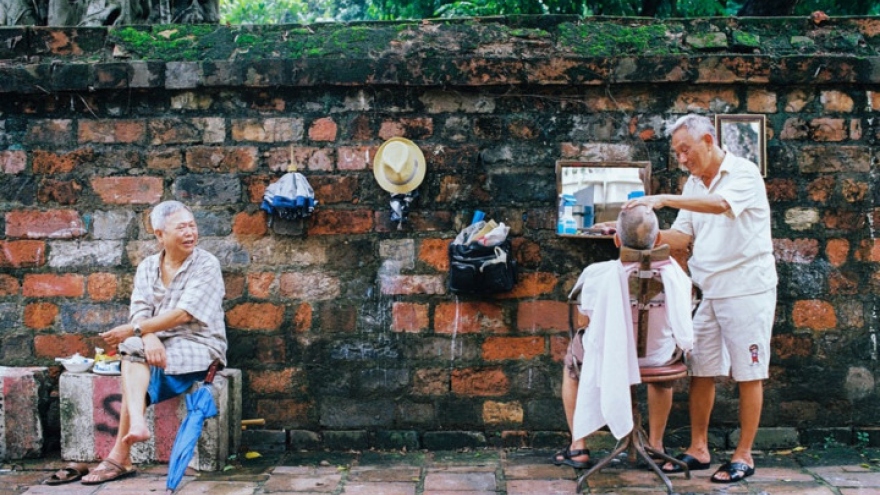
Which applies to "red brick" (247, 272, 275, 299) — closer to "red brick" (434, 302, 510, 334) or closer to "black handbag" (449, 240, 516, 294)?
"red brick" (434, 302, 510, 334)

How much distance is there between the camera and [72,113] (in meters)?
4.80

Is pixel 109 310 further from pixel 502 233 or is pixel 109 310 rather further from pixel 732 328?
pixel 732 328

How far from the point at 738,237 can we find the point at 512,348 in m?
1.35

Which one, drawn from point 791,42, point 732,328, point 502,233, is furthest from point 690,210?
point 791,42

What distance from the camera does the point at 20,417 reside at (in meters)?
4.57

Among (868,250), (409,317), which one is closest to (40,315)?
(409,317)

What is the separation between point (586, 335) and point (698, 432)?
2.86ft

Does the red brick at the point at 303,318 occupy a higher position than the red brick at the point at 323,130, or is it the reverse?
the red brick at the point at 323,130

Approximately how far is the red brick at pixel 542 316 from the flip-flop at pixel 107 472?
2.12 metres

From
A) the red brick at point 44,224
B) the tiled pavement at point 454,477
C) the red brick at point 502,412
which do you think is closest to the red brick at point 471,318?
the red brick at point 502,412

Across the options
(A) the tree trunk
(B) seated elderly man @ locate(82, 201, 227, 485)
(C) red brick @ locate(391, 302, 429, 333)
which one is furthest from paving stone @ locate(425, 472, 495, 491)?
(A) the tree trunk

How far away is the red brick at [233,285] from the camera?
4777mm

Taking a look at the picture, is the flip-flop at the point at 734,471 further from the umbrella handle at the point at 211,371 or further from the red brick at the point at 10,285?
the red brick at the point at 10,285

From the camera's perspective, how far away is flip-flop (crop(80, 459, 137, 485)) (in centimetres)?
412
